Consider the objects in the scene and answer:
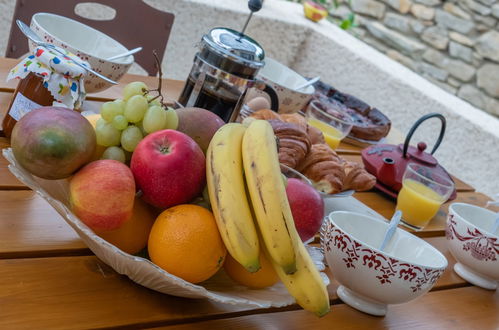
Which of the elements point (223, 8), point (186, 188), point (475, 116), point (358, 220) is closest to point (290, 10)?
point (223, 8)

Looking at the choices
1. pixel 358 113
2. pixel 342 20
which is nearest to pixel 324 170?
pixel 358 113

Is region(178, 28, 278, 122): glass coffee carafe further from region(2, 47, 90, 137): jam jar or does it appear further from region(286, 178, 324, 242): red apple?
region(286, 178, 324, 242): red apple

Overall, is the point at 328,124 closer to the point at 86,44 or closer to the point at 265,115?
the point at 265,115

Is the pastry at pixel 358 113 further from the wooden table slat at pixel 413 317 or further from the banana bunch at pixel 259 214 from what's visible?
the banana bunch at pixel 259 214

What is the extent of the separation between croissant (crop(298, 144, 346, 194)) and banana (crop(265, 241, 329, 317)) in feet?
1.44

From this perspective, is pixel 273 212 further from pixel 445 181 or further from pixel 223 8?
pixel 223 8

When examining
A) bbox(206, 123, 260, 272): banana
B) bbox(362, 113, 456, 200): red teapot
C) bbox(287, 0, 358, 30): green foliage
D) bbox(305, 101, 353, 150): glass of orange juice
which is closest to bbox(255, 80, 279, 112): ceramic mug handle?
bbox(305, 101, 353, 150): glass of orange juice

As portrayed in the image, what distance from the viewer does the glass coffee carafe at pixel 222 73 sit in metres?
1.11

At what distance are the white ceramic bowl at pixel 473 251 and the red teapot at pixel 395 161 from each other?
0.84 ft

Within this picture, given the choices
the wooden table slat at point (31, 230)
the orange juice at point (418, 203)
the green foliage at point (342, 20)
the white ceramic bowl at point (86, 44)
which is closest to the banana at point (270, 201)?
the wooden table slat at point (31, 230)

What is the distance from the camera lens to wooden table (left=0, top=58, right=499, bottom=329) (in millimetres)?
583

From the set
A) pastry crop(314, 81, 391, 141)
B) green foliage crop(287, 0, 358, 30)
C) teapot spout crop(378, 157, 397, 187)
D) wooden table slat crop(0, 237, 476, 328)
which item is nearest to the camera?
wooden table slat crop(0, 237, 476, 328)

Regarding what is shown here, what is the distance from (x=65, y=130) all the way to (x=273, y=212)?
0.72ft

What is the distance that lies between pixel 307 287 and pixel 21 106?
0.51 meters
